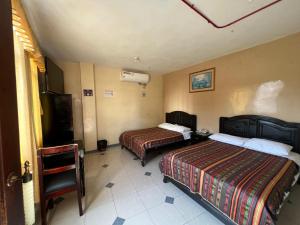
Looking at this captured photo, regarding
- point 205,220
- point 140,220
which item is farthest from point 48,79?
point 205,220

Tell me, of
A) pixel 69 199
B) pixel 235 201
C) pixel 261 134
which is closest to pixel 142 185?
pixel 69 199

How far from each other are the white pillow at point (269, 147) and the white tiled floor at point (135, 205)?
0.65 meters

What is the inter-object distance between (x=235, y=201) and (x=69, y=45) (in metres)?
3.54

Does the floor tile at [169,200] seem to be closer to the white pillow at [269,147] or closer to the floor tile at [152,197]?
the floor tile at [152,197]

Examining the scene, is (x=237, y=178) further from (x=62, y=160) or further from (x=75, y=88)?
(x=75, y=88)

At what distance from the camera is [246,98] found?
284cm

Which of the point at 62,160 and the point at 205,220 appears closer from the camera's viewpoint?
the point at 205,220

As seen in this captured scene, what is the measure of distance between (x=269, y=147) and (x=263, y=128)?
0.50m

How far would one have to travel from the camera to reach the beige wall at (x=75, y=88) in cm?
353

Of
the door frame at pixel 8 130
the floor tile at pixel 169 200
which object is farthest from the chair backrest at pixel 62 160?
the floor tile at pixel 169 200

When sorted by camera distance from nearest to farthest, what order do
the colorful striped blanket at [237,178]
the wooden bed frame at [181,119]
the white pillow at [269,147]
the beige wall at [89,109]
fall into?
the colorful striped blanket at [237,178], the white pillow at [269,147], the beige wall at [89,109], the wooden bed frame at [181,119]

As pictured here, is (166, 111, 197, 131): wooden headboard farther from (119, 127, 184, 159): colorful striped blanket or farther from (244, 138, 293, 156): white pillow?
(244, 138, 293, 156): white pillow

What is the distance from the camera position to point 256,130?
2.65m

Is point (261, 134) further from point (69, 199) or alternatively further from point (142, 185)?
point (69, 199)
